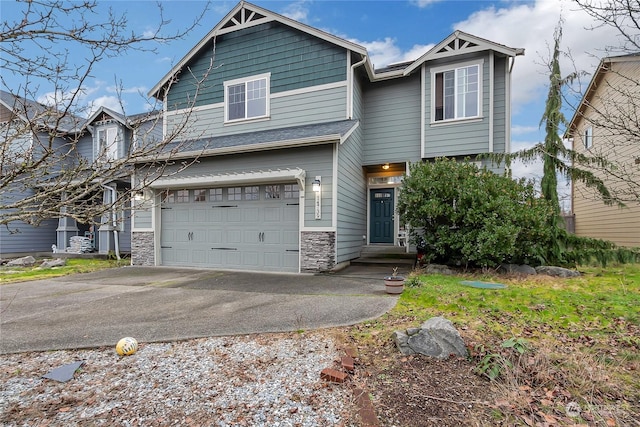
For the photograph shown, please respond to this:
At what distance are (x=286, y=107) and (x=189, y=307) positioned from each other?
260 inches

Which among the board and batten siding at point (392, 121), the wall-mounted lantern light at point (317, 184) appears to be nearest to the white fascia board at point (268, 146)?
the wall-mounted lantern light at point (317, 184)

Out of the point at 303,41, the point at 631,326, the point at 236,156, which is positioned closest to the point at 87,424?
the point at 631,326

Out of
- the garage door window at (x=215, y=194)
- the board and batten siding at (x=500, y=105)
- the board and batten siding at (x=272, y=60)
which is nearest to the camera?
the board and batten siding at (x=500, y=105)

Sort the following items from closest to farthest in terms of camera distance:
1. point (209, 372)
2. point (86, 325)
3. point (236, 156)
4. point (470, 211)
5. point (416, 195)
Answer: point (209, 372) < point (86, 325) < point (470, 211) < point (416, 195) < point (236, 156)

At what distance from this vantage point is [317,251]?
26.6 ft

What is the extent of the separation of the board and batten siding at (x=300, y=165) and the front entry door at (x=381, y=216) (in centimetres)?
313

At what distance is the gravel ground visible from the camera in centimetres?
238

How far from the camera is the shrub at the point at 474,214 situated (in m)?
6.62

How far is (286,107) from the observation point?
9.73 meters

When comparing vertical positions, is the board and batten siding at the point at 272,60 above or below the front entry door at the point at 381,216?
above

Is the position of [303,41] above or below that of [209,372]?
above

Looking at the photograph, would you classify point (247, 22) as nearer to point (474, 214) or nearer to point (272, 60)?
point (272, 60)

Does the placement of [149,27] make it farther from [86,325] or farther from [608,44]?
[608,44]

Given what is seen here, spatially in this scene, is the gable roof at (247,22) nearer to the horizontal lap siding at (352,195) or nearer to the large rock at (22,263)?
the horizontal lap siding at (352,195)
